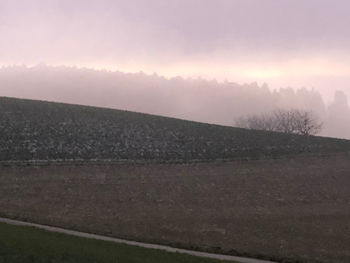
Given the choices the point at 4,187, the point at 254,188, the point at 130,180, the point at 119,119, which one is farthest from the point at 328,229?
the point at 119,119

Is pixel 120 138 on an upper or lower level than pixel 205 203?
upper

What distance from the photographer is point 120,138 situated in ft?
196

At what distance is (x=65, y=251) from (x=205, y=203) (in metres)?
22.8

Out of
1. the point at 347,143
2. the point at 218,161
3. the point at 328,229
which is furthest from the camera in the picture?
the point at 347,143

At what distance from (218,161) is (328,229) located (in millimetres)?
25566

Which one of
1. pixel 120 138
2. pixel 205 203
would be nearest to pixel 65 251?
pixel 205 203

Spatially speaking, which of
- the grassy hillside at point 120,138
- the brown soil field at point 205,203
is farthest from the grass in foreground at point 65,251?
the grassy hillside at point 120,138

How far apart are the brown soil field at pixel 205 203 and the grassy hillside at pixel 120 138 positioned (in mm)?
4168

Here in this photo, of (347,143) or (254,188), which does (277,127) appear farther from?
(254,188)

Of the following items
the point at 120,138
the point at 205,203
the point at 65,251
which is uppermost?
Answer: the point at 120,138

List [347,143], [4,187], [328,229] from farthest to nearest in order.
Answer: [347,143]
[4,187]
[328,229]

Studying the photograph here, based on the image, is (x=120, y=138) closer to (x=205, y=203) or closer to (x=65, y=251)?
(x=205, y=203)

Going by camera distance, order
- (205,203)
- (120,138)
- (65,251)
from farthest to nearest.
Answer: (120,138) < (205,203) < (65,251)

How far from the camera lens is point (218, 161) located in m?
56.4
